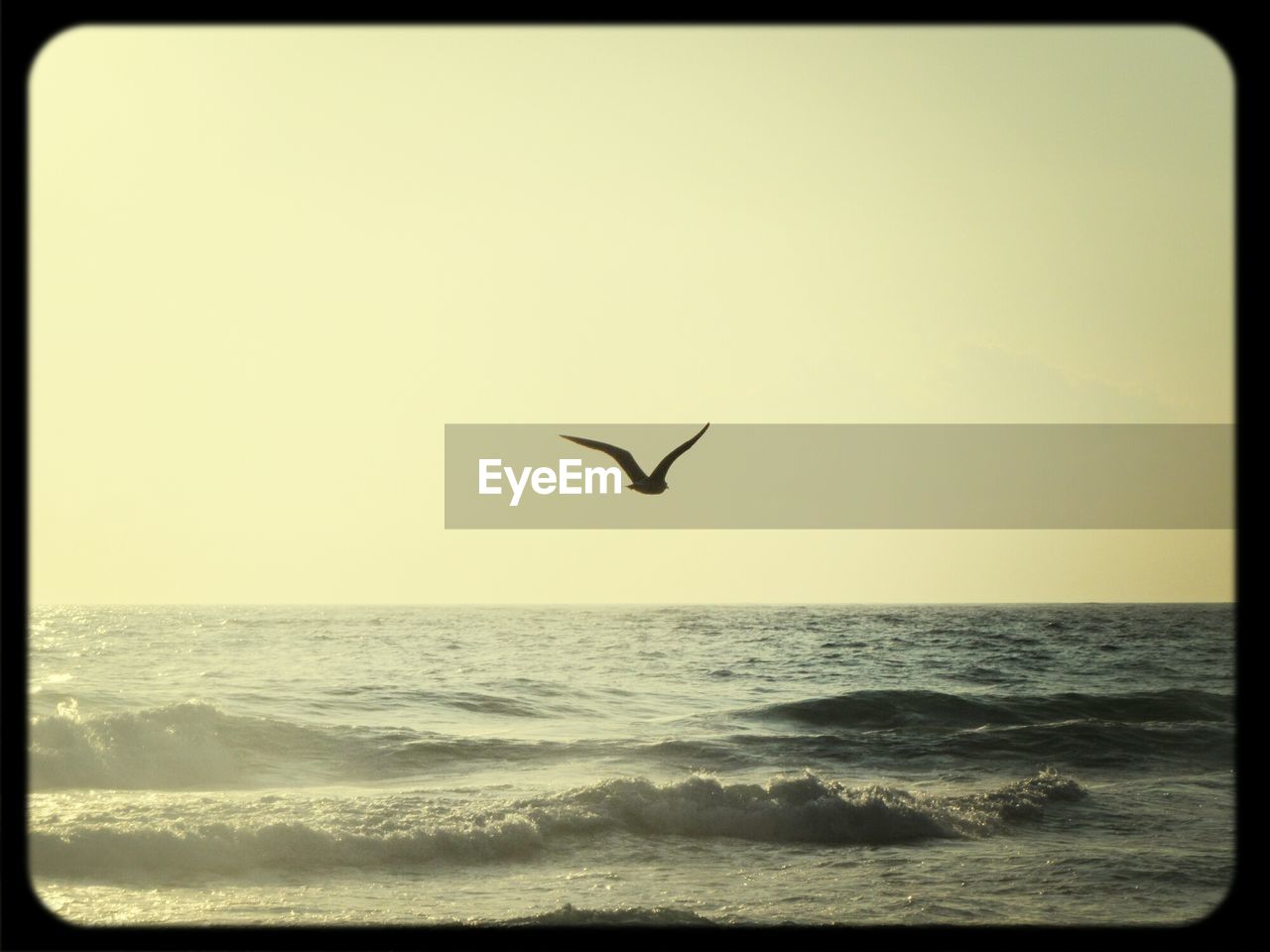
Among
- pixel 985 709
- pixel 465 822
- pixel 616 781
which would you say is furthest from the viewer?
pixel 985 709

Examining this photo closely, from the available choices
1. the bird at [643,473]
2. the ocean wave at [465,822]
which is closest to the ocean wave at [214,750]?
the ocean wave at [465,822]

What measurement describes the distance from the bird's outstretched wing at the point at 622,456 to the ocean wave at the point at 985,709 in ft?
28.3

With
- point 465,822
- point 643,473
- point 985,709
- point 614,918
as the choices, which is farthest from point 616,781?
point 985,709

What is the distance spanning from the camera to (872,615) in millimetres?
29547

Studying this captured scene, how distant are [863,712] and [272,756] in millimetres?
7186

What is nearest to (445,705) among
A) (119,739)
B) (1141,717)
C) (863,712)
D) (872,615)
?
(119,739)

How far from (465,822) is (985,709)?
8.69m

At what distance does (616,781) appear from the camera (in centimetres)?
873

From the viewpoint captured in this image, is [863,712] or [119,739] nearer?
[119,739]

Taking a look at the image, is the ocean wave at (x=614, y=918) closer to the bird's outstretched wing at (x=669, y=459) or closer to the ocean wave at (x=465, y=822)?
the ocean wave at (x=465, y=822)

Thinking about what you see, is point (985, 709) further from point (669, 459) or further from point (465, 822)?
point (669, 459)

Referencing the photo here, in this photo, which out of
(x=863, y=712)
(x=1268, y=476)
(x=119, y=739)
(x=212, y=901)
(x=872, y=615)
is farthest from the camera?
(x=872, y=615)
